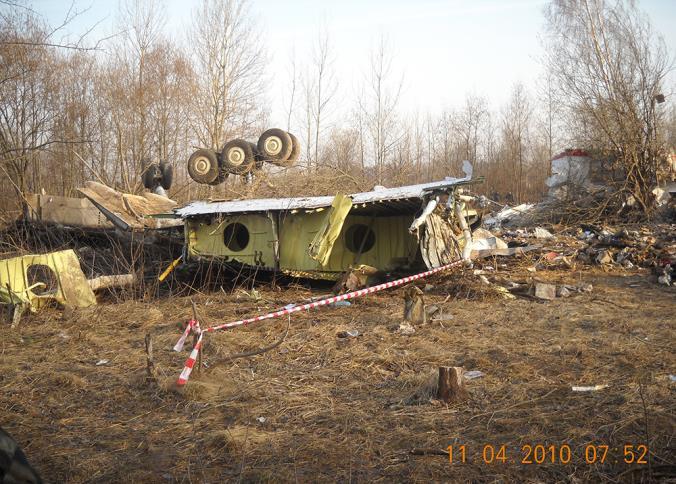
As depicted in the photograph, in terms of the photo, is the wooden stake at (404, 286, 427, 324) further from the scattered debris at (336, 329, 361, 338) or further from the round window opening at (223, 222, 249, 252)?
the round window opening at (223, 222, 249, 252)

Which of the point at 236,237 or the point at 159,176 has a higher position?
the point at 159,176

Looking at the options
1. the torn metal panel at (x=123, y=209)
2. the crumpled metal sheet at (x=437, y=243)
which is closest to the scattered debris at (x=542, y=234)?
the crumpled metal sheet at (x=437, y=243)

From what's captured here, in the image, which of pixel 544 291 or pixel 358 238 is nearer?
pixel 544 291

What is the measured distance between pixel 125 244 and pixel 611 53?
702 inches

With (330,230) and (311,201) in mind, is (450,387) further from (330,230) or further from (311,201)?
(311,201)

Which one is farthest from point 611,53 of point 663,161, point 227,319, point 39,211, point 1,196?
point 1,196

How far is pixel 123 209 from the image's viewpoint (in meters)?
14.0

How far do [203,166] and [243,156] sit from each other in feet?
4.35

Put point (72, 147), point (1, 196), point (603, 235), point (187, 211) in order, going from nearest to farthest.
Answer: point (187, 211) < point (603, 235) < point (1, 196) < point (72, 147)

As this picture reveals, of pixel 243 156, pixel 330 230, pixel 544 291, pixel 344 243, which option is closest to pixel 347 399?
pixel 330 230

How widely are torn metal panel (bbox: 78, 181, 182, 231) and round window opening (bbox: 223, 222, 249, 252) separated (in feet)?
6.90

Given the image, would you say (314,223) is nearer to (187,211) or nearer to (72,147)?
(187,211)

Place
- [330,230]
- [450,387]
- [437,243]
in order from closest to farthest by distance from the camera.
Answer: [450,387] → [330,230] → [437,243]

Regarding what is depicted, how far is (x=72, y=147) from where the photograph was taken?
918 inches
